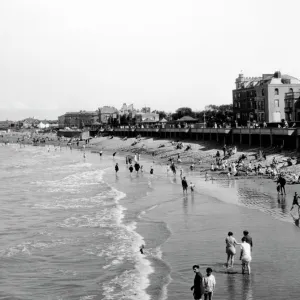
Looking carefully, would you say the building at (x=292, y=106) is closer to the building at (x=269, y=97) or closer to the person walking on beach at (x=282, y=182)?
the building at (x=269, y=97)

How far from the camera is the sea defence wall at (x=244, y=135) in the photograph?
160 feet

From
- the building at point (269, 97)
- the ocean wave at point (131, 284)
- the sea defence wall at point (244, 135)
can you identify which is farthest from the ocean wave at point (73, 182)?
the building at point (269, 97)

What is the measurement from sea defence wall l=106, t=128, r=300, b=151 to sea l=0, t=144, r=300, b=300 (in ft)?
42.2

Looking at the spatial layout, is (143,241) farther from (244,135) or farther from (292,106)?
(292,106)

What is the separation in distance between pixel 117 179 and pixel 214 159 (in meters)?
15.0

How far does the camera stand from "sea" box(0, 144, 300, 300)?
14.8 metres

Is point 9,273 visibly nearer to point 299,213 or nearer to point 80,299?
point 80,299

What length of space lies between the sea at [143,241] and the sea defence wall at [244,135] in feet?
42.2

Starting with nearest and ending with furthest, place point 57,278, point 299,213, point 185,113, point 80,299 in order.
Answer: point 80,299 < point 57,278 < point 299,213 < point 185,113

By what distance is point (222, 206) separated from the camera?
28.0 meters

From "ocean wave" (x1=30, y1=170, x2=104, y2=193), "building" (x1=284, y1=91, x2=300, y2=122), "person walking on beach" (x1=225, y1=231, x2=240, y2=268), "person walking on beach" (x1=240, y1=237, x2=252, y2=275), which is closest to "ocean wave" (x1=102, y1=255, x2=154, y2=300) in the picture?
"person walking on beach" (x1=225, y1=231, x2=240, y2=268)

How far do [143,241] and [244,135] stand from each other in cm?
4120

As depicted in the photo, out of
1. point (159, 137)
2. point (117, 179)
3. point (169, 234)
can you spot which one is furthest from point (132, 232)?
point (159, 137)

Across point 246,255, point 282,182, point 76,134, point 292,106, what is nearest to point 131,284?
point 246,255
